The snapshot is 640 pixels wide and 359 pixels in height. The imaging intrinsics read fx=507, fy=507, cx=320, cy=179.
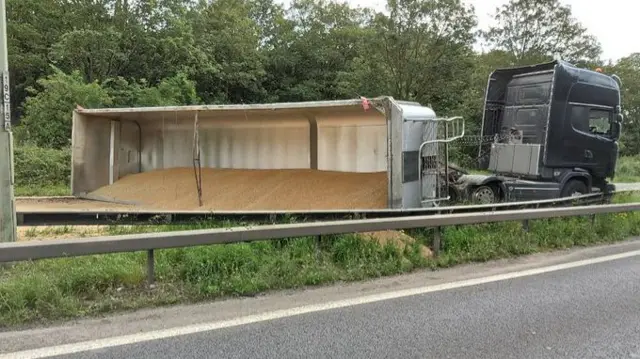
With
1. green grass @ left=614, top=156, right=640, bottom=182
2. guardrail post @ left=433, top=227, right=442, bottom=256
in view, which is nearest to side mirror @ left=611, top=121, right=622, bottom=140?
guardrail post @ left=433, top=227, right=442, bottom=256

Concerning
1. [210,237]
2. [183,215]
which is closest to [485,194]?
[183,215]

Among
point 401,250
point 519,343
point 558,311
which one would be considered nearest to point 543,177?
point 401,250

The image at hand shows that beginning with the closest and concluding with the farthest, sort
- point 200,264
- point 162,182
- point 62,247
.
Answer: point 62,247, point 200,264, point 162,182

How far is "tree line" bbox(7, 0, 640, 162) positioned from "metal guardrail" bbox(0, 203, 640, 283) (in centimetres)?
1846

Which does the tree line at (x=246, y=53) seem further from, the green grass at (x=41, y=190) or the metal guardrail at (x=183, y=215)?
the metal guardrail at (x=183, y=215)

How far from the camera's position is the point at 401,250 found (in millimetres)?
6387

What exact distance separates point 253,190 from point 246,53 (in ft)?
87.5

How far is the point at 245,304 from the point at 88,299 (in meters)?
1.44

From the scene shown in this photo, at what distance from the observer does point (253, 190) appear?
36.5ft

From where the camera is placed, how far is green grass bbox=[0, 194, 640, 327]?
175 inches

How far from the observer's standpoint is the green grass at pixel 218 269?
4.45 metres

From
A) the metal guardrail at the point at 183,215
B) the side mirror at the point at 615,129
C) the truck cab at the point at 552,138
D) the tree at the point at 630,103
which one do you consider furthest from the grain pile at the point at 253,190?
A: the tree at the point at 630,103

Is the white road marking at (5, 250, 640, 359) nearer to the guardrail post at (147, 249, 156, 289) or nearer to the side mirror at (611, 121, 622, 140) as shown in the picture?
the guardrail post at (147, 249, 156, 289)

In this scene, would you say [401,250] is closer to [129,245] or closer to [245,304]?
[245,304]
